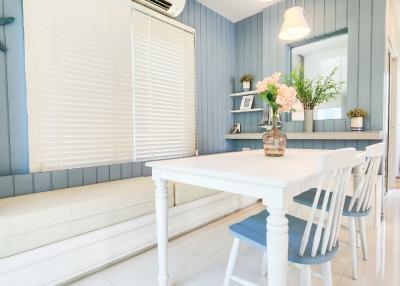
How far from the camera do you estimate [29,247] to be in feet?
4.43

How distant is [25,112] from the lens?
5.87 ft

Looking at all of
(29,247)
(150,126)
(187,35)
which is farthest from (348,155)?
(187,35)

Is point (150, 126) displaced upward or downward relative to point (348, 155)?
upward

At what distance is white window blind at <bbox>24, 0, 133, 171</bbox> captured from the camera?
1831 millimetres

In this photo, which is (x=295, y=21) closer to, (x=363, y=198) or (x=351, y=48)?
(x=351, y=48)

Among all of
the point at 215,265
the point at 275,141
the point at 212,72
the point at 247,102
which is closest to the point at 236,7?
the point at 212,72

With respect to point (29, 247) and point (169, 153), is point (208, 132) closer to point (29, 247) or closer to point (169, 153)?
point (169, 153)

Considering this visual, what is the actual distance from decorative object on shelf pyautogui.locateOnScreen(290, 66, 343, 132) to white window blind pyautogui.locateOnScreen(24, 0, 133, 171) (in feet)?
6.29

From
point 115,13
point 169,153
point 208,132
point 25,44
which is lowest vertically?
point 169,153

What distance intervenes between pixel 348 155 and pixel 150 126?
1972 mm

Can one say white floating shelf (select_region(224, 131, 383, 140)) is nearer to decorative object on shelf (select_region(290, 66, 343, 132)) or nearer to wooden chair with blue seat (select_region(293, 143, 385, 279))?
decorative object on shelf (select_region(290, 66, 343, 132))

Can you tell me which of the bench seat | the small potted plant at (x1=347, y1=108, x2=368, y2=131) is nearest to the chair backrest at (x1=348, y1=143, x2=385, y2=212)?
the small potted plant at (x1=347, y1=108, x2=368, y2=131)

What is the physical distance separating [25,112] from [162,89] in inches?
52.4

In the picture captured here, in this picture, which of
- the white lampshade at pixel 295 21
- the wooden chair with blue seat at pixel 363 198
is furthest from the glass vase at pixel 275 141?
the white lampshade at pixel 295 21
